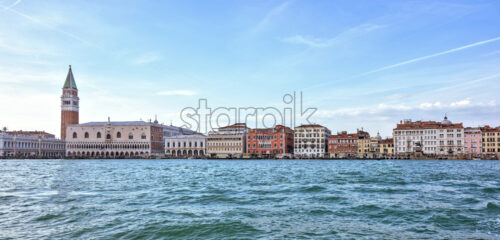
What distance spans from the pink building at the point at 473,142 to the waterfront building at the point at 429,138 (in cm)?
102

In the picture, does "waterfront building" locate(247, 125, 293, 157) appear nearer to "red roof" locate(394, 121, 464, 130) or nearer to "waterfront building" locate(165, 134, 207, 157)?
"waterfront building" locate(165, 134, 207, 157)

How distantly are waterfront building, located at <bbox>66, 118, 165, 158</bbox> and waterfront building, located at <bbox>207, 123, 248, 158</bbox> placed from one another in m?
13.6

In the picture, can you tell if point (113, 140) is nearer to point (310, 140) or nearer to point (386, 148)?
point (310, 140)

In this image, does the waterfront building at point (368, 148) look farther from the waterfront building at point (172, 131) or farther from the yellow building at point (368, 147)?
the waterfront building at point (172, 131)

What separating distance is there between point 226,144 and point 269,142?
935 cm

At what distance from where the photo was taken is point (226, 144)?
88250 millimetres

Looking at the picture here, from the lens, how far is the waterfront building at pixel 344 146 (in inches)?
3194

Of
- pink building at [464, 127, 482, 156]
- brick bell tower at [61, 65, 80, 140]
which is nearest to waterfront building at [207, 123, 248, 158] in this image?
brick bell tower at [61, 65, 80, 140]

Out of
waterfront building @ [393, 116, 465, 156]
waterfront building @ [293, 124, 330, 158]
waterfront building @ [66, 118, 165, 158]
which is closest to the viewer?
waterfront building @ [393, 116, 465, 156]

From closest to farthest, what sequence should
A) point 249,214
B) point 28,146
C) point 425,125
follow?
point 249,214 → point 425,125 → point 28,146

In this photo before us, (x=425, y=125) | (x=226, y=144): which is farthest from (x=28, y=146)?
(x=425, y=125)

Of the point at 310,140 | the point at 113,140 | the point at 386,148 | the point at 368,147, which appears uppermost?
the point at 113,140

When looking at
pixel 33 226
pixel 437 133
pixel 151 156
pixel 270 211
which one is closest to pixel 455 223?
pixel 270 211

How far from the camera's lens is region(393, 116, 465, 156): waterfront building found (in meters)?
76.4
